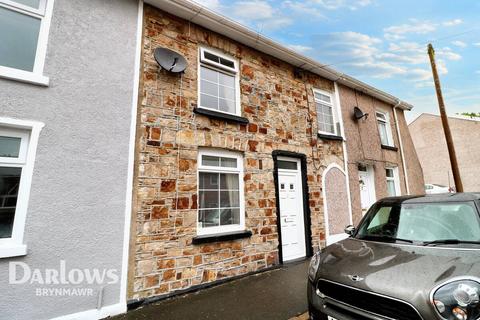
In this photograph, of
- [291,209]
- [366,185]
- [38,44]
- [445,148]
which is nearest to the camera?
[38,44]

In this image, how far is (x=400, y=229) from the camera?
278 centimetres

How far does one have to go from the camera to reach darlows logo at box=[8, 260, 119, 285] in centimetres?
288

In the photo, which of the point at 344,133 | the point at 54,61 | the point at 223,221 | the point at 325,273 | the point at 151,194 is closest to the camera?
the point at 325,273

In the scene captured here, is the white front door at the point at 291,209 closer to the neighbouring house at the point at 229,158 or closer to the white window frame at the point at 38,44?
the neighbouring house at the point at 229,158

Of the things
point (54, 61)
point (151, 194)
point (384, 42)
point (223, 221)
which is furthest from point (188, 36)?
point (384, 42)

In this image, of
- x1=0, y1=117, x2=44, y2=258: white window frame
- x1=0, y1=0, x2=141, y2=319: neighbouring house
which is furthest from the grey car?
x1=0, y1=117, x2=44, y2=258: white window frame

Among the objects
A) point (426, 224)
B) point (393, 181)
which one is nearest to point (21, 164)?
point (426, 224)

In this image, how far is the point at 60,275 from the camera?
10.3 feet

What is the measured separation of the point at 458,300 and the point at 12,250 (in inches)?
183

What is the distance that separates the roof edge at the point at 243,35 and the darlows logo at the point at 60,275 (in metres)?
4.91

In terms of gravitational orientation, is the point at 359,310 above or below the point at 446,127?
below

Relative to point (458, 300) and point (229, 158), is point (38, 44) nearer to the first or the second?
point (229, 158)

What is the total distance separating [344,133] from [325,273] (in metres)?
6.43

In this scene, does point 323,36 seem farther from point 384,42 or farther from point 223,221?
point 223,221
